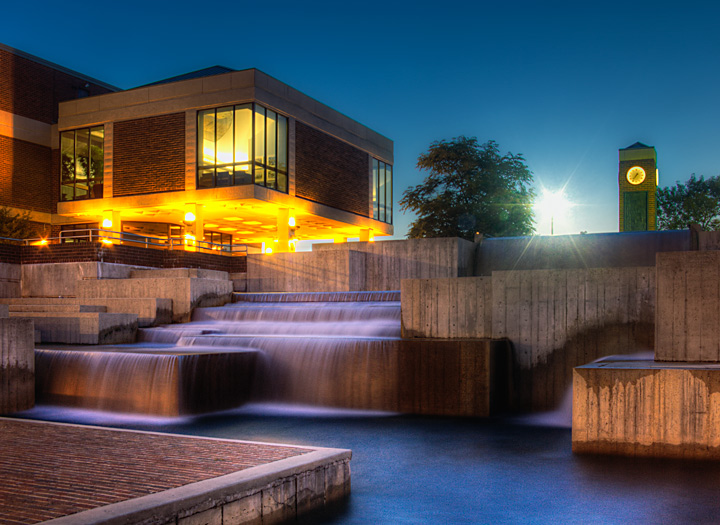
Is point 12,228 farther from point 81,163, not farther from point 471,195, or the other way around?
point 471,195

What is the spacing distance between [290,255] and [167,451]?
52.1 ft

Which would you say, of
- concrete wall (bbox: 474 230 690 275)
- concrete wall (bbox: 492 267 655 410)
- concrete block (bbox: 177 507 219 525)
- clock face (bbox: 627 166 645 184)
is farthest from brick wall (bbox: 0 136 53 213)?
clock face (bbox: 627 166 645 184)

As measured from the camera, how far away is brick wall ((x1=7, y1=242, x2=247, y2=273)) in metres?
20.0

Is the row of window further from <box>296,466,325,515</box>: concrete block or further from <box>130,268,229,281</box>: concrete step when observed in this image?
<box>296,466,325,515</box>: concrete block

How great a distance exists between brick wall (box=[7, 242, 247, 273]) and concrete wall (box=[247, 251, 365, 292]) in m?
0.89

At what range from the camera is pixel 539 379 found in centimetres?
1245

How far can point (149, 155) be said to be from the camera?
2967 cm

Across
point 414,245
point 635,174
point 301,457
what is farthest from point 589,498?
point 635,174

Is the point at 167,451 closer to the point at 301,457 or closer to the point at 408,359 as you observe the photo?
the point at 301,457

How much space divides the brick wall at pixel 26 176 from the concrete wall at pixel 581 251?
21.8m

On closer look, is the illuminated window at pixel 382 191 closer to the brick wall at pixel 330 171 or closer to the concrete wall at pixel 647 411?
the brick wall at pixel 330 171

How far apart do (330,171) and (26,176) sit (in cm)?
1417

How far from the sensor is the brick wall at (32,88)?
3172 centimetres

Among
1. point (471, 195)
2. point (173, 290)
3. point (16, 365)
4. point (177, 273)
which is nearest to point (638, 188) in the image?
point (471, 195)
